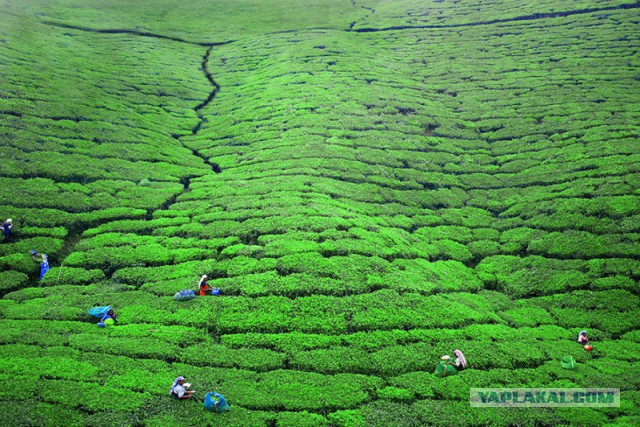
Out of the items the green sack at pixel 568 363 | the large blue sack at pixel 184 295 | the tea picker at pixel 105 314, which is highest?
the large blue sack at pixel 184 295

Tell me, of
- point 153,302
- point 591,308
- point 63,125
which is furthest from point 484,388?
point 63,125

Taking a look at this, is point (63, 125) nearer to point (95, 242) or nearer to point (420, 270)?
point (95, 242)

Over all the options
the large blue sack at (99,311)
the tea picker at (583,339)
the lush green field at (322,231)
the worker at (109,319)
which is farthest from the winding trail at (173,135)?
the tea picker at (583,339)

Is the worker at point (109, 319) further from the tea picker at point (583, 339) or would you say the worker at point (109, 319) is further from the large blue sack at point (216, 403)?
the tea picker at point (583, 339)

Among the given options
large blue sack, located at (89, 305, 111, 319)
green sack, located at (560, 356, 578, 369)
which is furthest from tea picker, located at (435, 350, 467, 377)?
large blue sack, located at (89, 305, 111, 319)

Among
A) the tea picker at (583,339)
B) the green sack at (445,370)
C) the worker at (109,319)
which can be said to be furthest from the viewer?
the tea picker at (583,339)

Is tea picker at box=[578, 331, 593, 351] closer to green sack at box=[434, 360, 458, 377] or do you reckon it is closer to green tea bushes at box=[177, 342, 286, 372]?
green sack at box=[434, 360, 458, 377]
